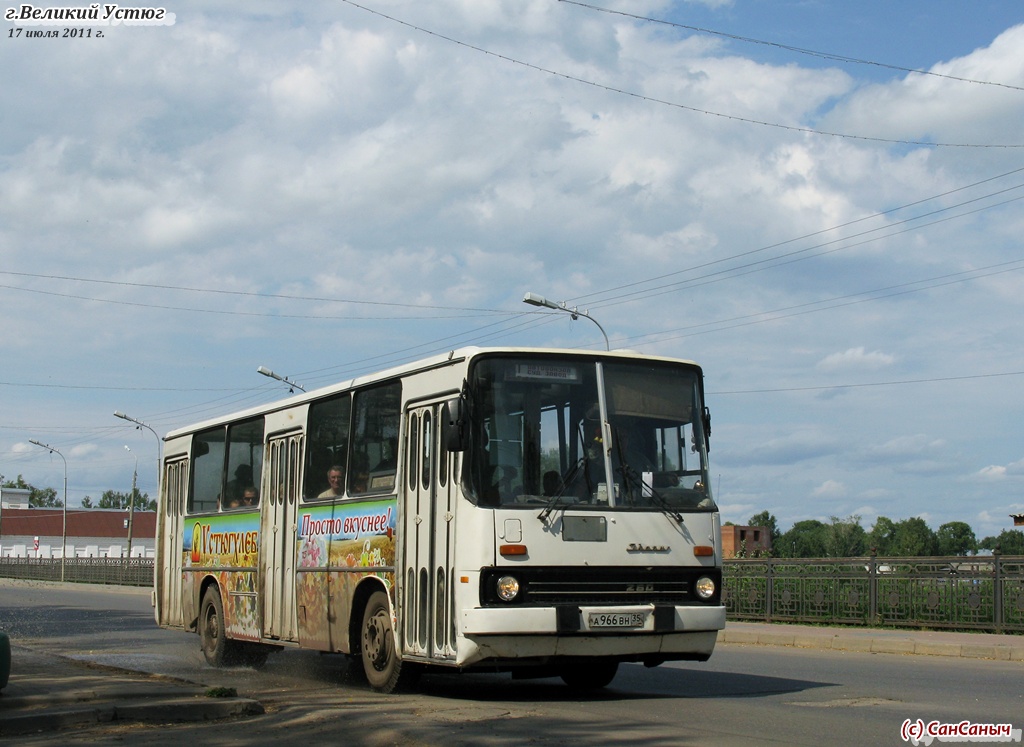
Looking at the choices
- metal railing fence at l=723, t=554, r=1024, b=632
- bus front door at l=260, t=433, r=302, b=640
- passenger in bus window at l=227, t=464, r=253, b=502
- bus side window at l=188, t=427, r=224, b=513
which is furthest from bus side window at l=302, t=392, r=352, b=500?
metal railing fence at l=723, t=554, r=1024, b=632

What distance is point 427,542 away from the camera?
11094mm

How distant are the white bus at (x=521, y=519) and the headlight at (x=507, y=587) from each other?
0.01 meters

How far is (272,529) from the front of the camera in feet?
47.8

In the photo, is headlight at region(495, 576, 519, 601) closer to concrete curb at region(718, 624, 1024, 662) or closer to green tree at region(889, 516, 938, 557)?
concrete curb at region(718, 624, 1024, 662)

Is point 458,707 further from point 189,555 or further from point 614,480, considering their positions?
point 189,555

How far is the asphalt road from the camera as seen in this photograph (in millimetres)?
8883

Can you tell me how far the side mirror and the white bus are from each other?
0.05 feet

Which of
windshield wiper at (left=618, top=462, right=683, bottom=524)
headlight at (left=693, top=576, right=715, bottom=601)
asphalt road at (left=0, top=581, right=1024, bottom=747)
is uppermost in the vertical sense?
windshield wiper at (left=618, top=462, right=683, bottom=524)

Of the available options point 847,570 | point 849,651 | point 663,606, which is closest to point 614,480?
point 663,606

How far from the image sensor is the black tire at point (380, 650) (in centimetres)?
1162

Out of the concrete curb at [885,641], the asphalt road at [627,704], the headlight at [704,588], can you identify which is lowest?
the concrete curb at [885,641]

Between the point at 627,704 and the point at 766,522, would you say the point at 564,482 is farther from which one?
the point at 766,522

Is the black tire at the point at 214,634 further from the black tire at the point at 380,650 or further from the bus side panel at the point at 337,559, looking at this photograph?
the black tire at the point at 380,650

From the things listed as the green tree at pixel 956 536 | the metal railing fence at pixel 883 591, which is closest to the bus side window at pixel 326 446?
the metal railing fence at pixel 883 591
